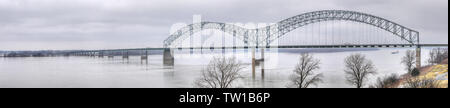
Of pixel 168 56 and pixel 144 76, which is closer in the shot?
pixel 144 76

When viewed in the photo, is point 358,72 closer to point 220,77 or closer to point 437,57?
point 220,77

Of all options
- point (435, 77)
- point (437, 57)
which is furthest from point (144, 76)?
point (437, 57)

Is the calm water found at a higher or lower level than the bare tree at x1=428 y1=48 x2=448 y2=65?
lower

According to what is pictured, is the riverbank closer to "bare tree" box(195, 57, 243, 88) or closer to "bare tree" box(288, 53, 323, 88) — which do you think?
"bare tree" box(288, 53, 323, 88)

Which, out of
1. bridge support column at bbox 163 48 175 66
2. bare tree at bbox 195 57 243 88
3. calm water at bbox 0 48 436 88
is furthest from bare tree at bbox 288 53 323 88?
bridge support column at bbox 163 48 175 66

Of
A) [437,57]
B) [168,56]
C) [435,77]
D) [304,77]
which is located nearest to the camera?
[304,77]

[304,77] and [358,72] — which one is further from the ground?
[358,72]

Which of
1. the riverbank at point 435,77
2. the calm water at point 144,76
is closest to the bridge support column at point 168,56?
the calm water at point 144,76
